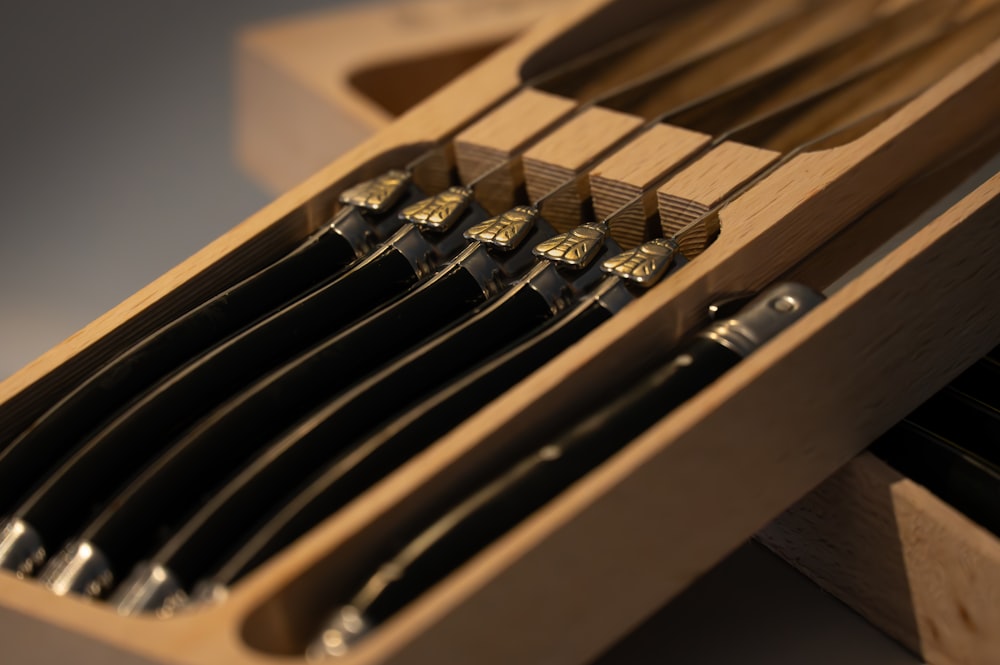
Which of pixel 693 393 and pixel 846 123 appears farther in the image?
pixel 846 123

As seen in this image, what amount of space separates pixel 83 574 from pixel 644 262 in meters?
0.23

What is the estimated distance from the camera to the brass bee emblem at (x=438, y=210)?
588 mm

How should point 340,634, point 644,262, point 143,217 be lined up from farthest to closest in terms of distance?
point 143,217
point 644,262
point 340,634

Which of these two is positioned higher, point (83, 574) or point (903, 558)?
point (83, 574)

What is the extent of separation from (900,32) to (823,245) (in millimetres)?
205

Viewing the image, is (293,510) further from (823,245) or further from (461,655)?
(823,245)

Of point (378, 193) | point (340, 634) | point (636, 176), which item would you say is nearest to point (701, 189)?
point (636, 176)

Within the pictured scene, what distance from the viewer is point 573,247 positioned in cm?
56

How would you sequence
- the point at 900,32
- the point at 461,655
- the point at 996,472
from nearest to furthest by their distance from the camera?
1. the point at 461,655
2. the point at 996,472
3. the point at 900,32

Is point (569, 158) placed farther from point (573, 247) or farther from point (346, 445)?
point (346, 445)

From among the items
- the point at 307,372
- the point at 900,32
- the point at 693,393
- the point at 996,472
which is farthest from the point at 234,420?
the point at 900,32

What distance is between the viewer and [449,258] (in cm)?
59

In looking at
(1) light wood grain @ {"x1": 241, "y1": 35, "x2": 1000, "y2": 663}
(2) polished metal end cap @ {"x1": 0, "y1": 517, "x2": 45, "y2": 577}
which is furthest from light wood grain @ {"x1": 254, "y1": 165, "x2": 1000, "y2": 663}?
(2) polished metal end cap @ {"x1": 0, "y1": 517, "x2": 45, "y2": 577}

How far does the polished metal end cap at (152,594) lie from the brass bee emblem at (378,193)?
20 cm
